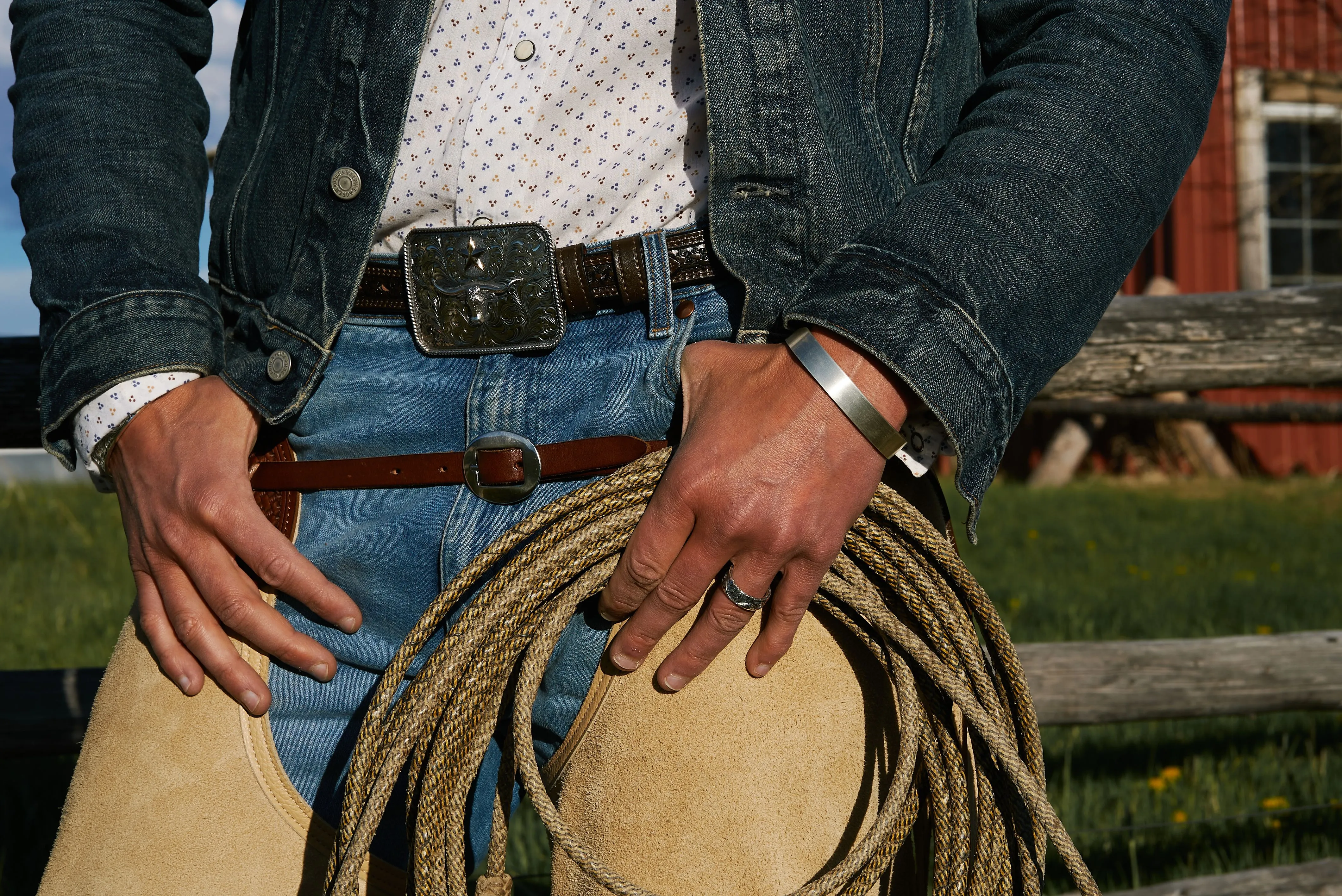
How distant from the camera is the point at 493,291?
3.63 feet

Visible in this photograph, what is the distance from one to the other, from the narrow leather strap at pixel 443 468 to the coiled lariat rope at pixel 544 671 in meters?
0.04

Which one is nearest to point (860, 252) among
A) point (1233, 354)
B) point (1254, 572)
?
point (1233, 354)

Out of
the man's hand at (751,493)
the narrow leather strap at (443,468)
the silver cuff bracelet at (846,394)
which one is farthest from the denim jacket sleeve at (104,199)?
the silver cuff bracelet at (846,394)

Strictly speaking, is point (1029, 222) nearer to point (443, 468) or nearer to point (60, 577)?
point (443, 468)

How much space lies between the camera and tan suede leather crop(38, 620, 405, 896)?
43.7 inches

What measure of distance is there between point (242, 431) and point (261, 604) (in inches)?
7.4

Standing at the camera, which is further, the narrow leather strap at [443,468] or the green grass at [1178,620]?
the green grass at [1178,620]

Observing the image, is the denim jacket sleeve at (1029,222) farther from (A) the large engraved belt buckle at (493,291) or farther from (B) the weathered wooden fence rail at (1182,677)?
(B) the weathered wooden fence rail at (1182,677)

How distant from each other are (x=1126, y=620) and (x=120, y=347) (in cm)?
423

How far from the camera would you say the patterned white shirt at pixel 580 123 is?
1.10m

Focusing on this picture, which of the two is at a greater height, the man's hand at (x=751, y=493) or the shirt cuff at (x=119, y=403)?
the shirt cuff at (x=119, y=403)

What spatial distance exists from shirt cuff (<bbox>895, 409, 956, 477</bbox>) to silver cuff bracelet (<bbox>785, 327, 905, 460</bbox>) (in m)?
0.04

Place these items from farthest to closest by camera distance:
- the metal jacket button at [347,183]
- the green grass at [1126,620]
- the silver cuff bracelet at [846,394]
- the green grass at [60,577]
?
1. the green grass at [60,577]
2. the green grass at [1126,620]
3. the metal jacket button at [347,183]
4. the silver cuff bracelet at [846,394]

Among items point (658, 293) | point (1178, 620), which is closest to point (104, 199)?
point (658, 293)
